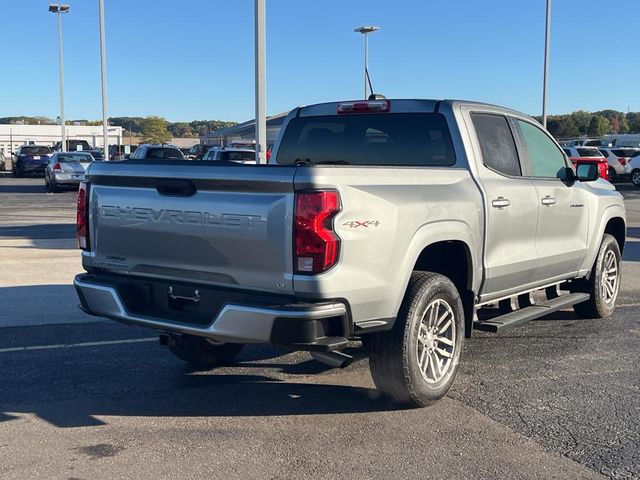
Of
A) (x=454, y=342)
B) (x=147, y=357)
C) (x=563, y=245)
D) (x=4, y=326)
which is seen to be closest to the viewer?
(x=454, y=342)

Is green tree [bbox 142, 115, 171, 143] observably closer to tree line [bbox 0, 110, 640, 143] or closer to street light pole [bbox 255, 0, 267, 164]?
tree line [bbox 0, 110, 640, 143]

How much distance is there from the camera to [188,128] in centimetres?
15775

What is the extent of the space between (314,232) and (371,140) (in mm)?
2099

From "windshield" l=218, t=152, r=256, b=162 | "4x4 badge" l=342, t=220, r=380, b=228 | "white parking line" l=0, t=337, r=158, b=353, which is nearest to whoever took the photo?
"4x4 badge" l=342, t=220, r=380, b=228

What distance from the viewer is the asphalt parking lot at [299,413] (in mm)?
4020

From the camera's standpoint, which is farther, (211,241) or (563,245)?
(563,245)

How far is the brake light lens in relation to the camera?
5.85m

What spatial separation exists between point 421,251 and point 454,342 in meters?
0.75

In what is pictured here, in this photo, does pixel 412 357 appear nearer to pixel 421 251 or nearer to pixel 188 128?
pixel 421 251

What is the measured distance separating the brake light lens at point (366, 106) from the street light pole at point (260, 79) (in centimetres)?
514

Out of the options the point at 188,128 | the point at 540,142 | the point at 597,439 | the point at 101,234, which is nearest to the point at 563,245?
the point at 540,142

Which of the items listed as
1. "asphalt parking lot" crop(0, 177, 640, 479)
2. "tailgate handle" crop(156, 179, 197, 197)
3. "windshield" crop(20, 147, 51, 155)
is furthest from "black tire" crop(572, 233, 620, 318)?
"windshield" crop(20, 147, 51, 155)

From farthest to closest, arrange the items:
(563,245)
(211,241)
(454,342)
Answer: (563,245) < (454,342) < (211,241)

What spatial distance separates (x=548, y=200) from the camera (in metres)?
6.18
